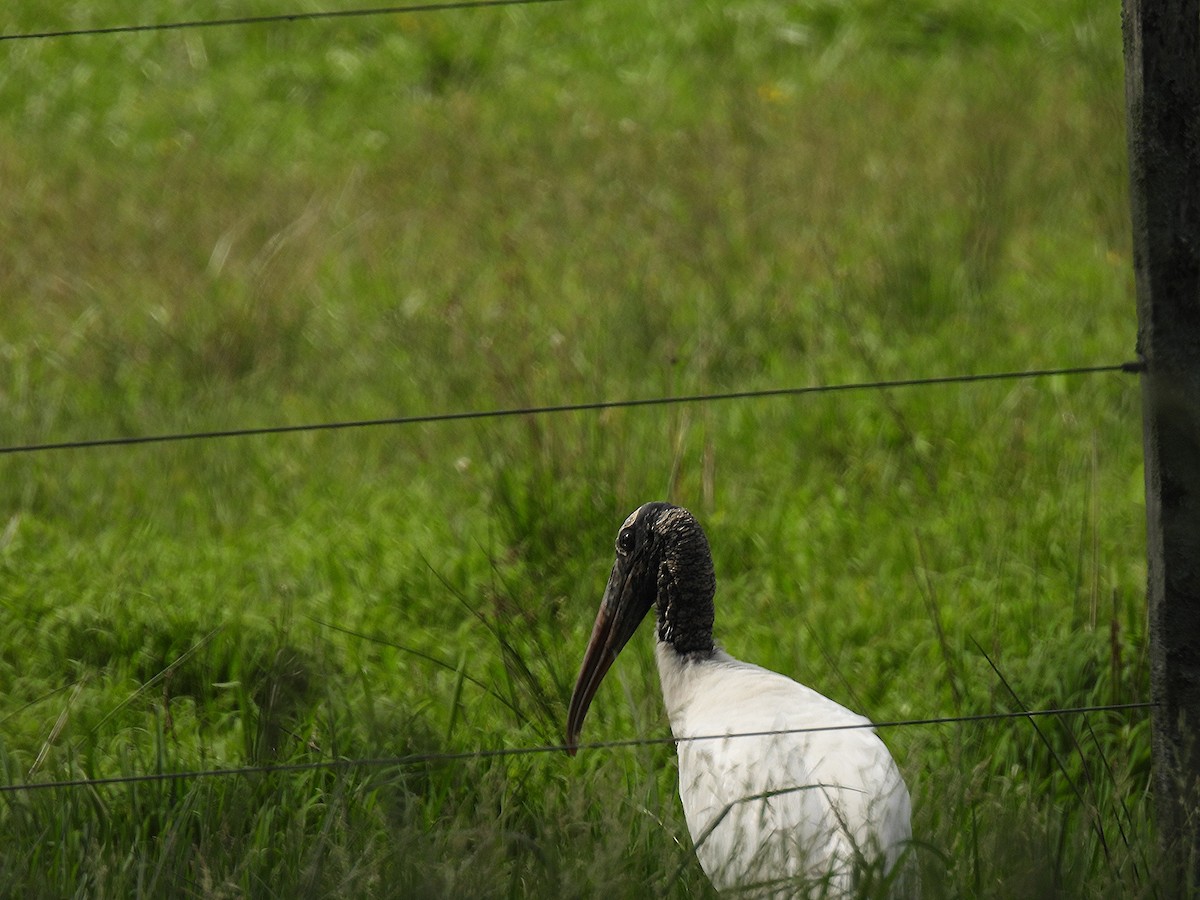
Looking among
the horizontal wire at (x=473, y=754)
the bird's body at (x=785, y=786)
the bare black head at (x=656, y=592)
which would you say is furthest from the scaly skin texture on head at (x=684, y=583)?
the horizontal wire at (x=473, y=754)

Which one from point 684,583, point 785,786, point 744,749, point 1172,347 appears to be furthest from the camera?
point 684,583

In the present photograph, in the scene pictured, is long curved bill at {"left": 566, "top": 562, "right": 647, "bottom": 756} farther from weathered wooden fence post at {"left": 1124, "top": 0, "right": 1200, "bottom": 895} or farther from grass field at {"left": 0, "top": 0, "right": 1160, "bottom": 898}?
weathered wooden fence post at {"left": 1124, "top": 0, "right": 1200, "bottom": 895}

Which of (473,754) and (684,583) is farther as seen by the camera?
(684,583)

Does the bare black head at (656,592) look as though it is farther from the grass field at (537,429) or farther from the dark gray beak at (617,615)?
the grass field at (537,429)

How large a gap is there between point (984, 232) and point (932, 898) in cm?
502

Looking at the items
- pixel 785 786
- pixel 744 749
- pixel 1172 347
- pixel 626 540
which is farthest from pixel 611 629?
pixel 1172 347

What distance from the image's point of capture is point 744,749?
10.1ft

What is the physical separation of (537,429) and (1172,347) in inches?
95.9

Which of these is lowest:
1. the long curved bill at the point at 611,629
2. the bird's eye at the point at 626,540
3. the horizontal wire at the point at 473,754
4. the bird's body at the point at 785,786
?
the bird's body at the point at 785,786

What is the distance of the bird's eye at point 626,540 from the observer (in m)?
3.58

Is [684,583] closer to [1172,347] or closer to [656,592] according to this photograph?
[656,592]

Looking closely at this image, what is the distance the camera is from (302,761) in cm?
345

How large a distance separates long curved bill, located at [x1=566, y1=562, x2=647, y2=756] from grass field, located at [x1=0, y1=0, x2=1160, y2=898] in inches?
5.4

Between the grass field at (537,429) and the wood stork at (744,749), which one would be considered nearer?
the wood stork at (744,749)
